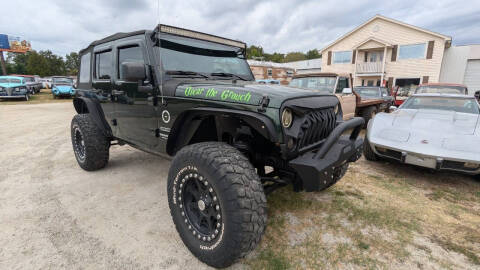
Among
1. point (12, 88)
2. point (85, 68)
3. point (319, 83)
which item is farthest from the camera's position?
point (12, 88)

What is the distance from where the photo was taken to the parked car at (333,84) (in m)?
6.67

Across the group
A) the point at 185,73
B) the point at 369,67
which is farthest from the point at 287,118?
the point at 369,67

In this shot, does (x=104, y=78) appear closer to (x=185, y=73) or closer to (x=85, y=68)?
(x=85, y=68)

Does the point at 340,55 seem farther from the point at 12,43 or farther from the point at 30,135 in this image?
the point at 12,43

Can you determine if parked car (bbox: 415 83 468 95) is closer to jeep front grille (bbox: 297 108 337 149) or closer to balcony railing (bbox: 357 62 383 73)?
jeep front grille (bbox: 297 108 337 149)

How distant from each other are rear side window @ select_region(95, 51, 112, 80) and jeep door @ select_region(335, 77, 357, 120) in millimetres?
5410

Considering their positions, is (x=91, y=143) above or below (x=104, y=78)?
below

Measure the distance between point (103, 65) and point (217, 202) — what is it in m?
2.97

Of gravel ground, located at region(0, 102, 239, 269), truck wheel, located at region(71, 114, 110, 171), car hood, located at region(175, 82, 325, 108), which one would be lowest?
gravel ground, located at region(0, 102, 239, 269)

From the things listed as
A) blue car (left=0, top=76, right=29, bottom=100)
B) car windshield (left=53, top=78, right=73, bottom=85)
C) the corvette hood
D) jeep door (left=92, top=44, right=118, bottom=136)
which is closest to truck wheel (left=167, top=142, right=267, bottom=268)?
jeep door (left=92, top=44, right=118, bottom=136)

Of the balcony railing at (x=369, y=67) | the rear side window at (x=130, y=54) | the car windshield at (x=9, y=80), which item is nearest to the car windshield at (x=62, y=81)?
the car windshield at (x=9, y=80)

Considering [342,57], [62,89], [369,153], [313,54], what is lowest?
[369,153]

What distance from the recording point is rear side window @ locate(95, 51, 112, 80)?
3.45 meters

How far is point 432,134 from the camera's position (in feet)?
12.0
